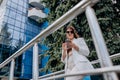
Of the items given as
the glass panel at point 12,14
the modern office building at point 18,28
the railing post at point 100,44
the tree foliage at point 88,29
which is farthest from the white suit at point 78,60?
the glass panel at point 12,14

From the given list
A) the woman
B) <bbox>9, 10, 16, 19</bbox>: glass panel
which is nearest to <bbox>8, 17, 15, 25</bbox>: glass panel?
<bbox>9, 10, 16, 19</bbox>: glass panel

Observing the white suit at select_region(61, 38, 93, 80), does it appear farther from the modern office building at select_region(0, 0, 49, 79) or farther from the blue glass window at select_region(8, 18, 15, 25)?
the blue glass window at select_region(8, 18, 15, 25)

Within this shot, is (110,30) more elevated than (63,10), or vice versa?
(63,10)

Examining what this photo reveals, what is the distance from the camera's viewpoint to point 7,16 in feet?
67.3

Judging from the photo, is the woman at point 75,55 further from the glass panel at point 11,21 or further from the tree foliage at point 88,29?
the glass panel at point 11,21

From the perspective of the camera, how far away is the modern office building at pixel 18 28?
766 inches

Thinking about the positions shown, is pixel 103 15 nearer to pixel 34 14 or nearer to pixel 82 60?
pixel 82 60

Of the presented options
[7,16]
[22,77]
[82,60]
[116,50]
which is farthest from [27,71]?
[82,60]

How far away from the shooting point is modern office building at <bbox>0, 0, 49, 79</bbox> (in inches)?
766

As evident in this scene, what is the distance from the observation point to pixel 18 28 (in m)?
21.4

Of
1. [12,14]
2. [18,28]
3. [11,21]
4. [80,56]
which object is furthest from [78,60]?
[12,14]

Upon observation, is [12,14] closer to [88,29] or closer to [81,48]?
[88,29]

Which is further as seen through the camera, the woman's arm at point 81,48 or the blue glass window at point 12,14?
the blue glass window at point 12,14

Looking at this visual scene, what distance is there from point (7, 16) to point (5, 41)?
2.95m
